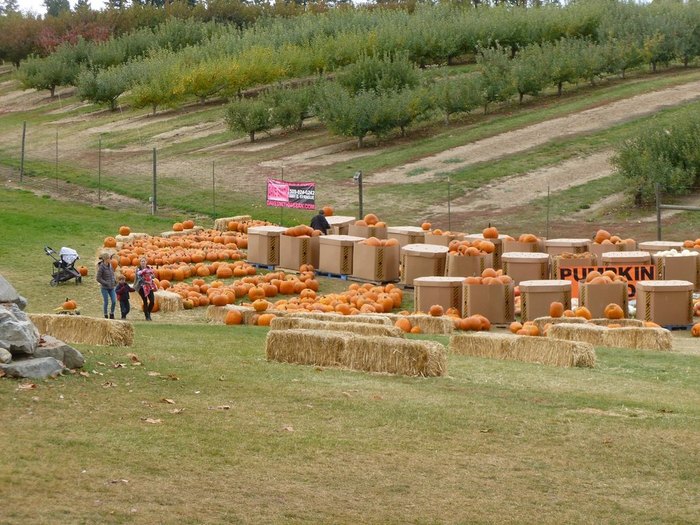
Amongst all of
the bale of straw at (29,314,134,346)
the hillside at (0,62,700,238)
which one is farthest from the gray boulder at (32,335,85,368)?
the hillside at (0,62,700,238)

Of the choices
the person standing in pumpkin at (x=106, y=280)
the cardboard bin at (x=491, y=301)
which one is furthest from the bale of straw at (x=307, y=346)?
the cardboard bin at (x=491, y=301)

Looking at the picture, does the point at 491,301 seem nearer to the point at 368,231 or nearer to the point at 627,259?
the point at 627,259

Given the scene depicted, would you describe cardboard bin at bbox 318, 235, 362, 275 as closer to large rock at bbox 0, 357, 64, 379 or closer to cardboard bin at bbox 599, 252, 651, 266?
cardboard bin at bbox 599, 252, 651, 266

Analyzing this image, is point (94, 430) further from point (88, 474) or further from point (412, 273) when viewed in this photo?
point (412, 273)

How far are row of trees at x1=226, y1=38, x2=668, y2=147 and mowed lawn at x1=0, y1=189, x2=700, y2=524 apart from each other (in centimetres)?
4240

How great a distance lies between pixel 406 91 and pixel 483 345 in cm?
4202

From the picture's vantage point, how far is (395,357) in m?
19.0

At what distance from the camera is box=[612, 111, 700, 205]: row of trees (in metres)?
47.3

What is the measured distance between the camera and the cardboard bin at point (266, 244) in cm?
3775

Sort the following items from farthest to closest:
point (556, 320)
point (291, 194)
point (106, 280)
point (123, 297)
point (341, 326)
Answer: point (291, 194) → point (123, 297) → point (106, 280) → point (556, 320) → point (341, 326)

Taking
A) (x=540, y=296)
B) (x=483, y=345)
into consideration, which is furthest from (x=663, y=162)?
(x=483, y=345)

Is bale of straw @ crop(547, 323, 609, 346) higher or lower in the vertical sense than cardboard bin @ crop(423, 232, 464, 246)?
lower

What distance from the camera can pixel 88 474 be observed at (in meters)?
12.7

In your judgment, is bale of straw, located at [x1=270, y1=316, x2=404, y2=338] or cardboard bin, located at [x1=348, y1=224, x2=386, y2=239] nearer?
bale of straw, located at [x1=270, y1=316, x2=404, y2=338]
